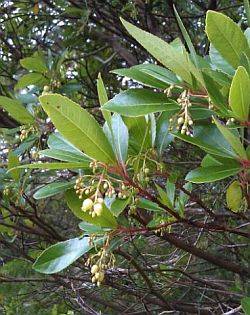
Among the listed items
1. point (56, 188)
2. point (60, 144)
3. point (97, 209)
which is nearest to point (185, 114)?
point (97, 209)

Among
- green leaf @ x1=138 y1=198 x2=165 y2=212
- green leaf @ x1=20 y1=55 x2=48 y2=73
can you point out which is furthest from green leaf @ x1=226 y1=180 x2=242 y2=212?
green leaf @ x1=20 y1=55 x2=48 y2=73

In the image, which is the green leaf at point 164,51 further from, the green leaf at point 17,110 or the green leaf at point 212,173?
the green leaf at point 17,110

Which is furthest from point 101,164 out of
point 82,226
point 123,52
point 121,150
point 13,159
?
point 123,52

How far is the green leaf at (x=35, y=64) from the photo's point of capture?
5.97 feet

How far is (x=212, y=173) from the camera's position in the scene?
0.86m

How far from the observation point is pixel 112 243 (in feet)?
3.34

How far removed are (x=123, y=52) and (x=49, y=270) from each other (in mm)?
1491

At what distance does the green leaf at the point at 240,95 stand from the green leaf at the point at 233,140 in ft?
0.11

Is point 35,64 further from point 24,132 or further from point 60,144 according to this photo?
point 60,144

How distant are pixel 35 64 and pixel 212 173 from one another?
115cm

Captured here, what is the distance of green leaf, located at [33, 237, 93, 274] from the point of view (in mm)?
976

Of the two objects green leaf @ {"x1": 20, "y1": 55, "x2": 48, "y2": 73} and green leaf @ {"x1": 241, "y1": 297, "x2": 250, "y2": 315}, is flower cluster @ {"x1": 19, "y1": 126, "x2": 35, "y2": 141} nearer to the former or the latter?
green leaf @ {"x1": 20, "y1": 55, "x2": 48, "y2": 73}

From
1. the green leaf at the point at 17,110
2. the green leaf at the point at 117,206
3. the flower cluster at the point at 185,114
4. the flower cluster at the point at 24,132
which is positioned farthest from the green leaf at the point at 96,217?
the green leaf at the point at 17,110

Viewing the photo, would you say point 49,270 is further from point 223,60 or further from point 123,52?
point 123,52
